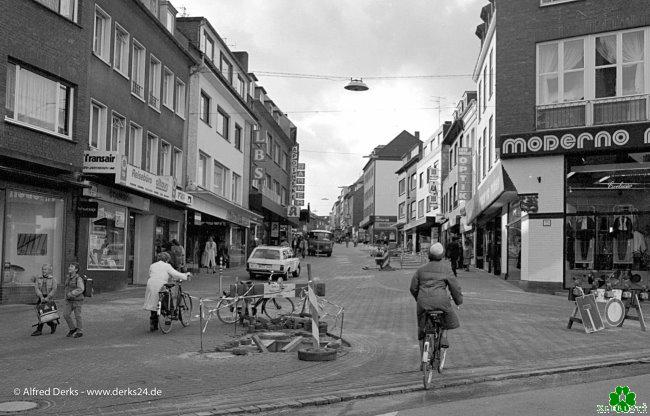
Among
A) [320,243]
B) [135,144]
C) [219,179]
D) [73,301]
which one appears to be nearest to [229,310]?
[73,301]

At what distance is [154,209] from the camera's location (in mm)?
24953

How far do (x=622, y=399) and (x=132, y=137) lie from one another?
773 inches

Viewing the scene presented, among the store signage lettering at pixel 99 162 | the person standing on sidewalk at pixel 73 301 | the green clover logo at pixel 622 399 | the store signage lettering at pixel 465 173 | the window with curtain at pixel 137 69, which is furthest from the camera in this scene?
the store signage lettering at pixel 465 173

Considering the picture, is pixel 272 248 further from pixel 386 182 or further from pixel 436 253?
pixel 386 182

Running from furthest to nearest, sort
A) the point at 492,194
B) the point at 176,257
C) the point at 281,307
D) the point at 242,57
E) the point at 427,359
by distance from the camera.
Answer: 1. the point at 242,57
2. the point at 492,194
3. the point at 176,257
4. the point at 281,307
5. the point at 427,359

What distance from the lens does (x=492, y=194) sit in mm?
26078

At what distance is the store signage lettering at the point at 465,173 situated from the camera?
3644 centimetres

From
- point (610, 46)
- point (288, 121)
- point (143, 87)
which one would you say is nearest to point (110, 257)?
point (143, 87)

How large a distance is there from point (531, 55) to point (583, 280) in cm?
763

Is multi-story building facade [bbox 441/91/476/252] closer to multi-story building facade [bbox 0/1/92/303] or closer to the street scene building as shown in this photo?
the street scene building

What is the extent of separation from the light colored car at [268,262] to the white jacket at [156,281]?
14.8 metres

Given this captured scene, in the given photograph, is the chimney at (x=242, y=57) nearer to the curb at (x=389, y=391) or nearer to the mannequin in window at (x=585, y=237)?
the mannequin in window at (x=585, y=237)

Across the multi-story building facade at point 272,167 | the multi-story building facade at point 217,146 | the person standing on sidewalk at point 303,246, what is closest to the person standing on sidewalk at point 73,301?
the multi-story building facade at point 217,146

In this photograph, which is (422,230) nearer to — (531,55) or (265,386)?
(531,55)
